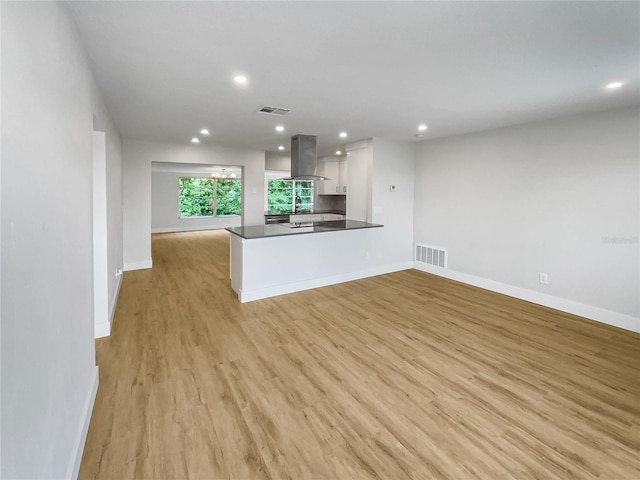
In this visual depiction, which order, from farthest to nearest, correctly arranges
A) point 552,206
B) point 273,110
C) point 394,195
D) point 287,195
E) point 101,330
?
Result: point 287,195 < point 394,195 < point 552,206 < point 273,110 < point 101,330

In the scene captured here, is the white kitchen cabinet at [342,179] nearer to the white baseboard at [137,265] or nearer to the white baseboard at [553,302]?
the white baseboard at [553,302]

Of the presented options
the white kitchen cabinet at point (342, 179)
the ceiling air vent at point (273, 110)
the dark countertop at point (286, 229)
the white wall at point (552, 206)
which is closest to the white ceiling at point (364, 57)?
the ceiling air vent at point (273, 110)

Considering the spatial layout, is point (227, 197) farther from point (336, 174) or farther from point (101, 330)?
point (101, 330)

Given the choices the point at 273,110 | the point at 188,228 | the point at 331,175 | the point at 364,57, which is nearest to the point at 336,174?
the point at 331,175

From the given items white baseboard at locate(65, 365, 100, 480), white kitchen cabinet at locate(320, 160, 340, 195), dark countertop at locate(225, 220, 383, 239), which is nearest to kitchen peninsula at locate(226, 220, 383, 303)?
dark countertop at locate(225, 220, 383, 239)

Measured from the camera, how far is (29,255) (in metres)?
1.06

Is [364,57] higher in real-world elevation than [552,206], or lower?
higher

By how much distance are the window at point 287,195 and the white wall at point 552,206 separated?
17.7 ft

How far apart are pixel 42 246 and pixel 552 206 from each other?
5029mm

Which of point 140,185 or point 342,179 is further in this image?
point 342,179

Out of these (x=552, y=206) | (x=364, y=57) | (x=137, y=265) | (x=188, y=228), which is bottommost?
(x=137, y=265)

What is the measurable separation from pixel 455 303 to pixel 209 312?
3.28 metres

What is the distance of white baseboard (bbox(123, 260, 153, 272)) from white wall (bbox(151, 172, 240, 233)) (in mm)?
5461

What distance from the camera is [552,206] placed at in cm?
404
